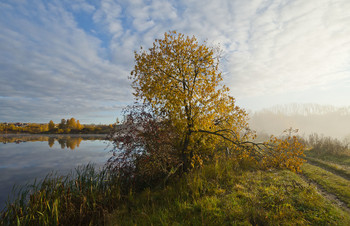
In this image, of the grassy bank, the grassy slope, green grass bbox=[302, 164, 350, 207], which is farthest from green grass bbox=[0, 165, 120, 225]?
green grass bbox=[302, 164, 350, 207]

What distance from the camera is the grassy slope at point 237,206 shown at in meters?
4.72

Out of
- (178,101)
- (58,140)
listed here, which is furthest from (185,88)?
(58,140)

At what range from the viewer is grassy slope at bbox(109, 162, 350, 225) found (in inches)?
186

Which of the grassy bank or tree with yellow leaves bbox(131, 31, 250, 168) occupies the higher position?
tree with yellow leaves bbox(131, 31, 250, 168)

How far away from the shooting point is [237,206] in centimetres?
535

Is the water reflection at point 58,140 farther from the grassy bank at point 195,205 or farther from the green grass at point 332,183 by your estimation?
the green grass at point 332,183

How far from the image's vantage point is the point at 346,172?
9664mm

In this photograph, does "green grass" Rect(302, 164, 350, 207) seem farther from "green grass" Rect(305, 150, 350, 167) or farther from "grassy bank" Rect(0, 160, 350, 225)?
"green grass" Rect(305, 150, 350, 167)

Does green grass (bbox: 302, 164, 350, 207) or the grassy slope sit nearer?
the grassy slope

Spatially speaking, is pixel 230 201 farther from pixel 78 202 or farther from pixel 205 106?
pixel 78 202

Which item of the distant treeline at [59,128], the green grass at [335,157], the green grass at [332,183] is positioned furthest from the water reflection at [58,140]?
the green grass at [335,157]

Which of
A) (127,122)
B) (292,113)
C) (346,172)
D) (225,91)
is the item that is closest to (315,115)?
(292,113)

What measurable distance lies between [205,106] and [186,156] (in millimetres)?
3008

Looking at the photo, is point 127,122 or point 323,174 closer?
point 127,122
